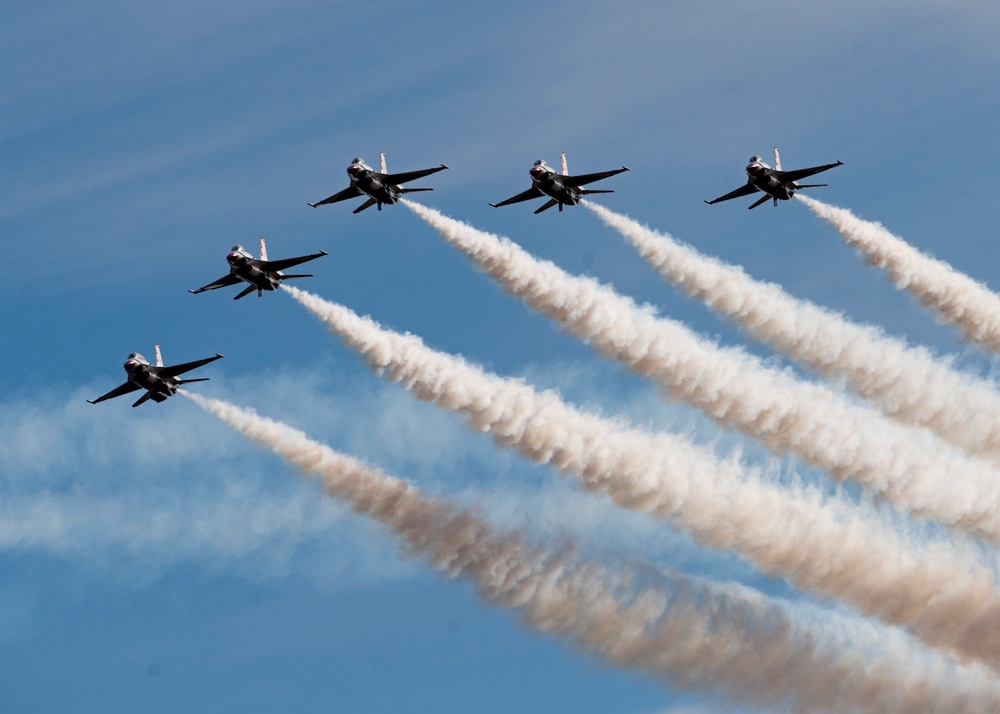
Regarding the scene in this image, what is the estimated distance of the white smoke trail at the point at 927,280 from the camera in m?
109

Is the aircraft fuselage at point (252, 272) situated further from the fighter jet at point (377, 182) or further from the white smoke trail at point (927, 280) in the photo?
the white smoke trail at point (927, 280)

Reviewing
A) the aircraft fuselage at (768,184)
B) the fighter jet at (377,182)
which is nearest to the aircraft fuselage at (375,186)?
the fighter jet at (377,182)

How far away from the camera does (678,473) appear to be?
10300 centimetres

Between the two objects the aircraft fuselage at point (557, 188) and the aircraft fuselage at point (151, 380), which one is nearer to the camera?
the aircraft fuselage at point (151, 380)

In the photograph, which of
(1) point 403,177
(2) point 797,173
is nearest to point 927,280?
(2) point 797,173

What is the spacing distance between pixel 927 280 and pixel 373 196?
100 feet

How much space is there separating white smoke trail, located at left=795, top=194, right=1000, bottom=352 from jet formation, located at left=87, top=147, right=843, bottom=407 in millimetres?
2648

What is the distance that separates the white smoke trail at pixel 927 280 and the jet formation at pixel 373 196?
2648 mm

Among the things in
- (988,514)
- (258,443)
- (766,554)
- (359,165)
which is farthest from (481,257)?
(988,514)

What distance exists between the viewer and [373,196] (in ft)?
372

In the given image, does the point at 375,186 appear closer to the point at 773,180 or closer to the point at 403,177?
the point at 403,177

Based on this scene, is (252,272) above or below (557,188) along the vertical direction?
below

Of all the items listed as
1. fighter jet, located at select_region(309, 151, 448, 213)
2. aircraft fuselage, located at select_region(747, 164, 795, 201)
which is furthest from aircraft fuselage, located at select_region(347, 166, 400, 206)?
aircraft fuselage, located at select_region(747, 164, 795, 201)

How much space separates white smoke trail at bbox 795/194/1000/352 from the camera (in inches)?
4284
